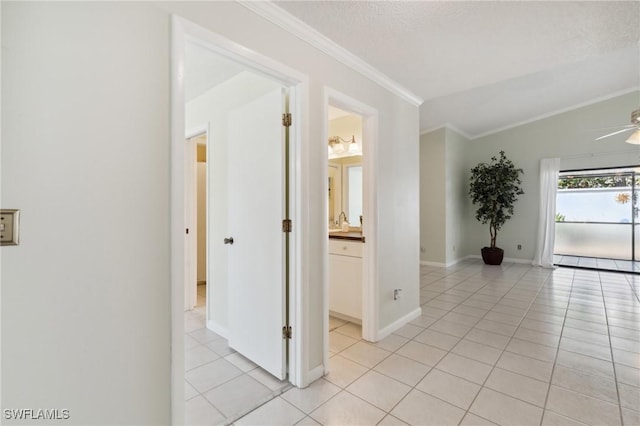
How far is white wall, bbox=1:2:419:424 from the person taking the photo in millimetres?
971

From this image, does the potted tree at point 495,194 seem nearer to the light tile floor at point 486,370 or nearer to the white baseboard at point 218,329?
the light tile floor at point 486,370

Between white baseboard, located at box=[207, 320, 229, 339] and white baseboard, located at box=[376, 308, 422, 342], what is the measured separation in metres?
1.40

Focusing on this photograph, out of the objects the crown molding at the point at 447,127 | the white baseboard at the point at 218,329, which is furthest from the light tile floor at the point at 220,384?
the crown molding at the point at 447,127

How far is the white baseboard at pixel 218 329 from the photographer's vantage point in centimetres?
269

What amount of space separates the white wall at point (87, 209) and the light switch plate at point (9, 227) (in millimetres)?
17

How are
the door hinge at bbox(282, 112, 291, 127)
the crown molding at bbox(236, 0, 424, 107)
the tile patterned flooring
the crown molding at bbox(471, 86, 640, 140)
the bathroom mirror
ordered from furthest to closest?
the tile patterned flooring, the crown molding at bbox(471, 86, 640, 140), the bathroom mirror, the door hinge at bbox(282, 112, 291, 127), the crown molding at bbox(236, 0, 424, 107)

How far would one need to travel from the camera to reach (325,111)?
2080mm

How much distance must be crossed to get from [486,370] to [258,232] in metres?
1.98

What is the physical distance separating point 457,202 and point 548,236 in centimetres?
179

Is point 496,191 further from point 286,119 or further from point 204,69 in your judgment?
point 204,69

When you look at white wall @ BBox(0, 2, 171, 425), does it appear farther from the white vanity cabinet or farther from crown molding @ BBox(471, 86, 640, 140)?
crown molding @ BBox(471, 86, 640, 140)

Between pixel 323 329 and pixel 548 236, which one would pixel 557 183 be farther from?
pixel 323 329

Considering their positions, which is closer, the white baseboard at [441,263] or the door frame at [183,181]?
the door frame at [183,181]

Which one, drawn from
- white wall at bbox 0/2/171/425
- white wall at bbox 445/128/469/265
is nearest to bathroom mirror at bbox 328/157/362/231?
white wall at bbox 445/128/469/265
